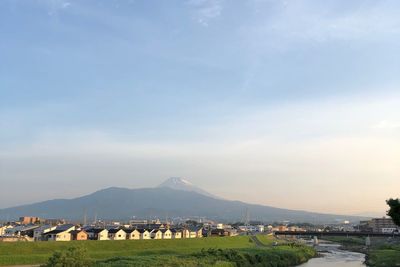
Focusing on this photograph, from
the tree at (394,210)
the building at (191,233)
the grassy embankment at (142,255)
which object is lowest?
the grassy embankment at (142,255)

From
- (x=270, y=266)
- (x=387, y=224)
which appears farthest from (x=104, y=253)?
(x=387, y=224)

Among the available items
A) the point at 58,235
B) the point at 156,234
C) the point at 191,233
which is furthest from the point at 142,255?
the point at 191,233

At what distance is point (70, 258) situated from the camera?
803 inches

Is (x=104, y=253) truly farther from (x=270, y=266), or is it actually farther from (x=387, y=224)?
(x=387, y=224)

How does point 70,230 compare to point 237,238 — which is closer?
point 70,230

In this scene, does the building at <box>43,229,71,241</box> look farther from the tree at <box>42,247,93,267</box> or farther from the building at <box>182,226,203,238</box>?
the tree at <box>42,247,93,267</box>

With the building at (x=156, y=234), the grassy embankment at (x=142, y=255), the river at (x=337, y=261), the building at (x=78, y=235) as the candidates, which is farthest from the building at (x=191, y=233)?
the river at (x=337, y=261)

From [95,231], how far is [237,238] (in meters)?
18.7

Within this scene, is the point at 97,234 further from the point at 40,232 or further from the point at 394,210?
the point at 394,210

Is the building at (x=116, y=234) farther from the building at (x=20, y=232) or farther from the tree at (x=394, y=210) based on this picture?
the tree at (x=394, y=210)

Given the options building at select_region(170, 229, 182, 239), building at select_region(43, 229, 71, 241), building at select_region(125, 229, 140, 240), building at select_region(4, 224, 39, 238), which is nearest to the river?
building at select_region(170, 229, 182, 239)

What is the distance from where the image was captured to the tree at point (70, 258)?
20047 mm

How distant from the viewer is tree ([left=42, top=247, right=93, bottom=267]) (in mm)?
20047

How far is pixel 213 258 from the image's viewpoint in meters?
30.7
